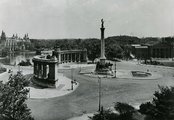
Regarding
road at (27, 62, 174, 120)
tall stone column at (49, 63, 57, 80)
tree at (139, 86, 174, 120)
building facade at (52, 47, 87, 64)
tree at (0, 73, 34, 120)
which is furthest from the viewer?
building facade at (52, 47, 87, 64)

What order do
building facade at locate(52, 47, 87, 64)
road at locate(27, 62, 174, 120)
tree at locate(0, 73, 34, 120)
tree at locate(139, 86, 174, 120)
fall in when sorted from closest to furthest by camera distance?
1. tree at locate(0, 73, 34, 120)
2. tree at locate(139, 86, 174, 120)
3. road at locate(27, 62, 174, 120)
4. building facade at locate(52, 47, 87, 64)

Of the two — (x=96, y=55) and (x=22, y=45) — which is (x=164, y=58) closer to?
(x=96, y=55)

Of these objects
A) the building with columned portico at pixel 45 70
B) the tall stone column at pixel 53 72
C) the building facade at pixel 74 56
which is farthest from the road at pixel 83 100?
the building facade at pixel 74 56

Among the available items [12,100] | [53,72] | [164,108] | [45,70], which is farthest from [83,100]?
[12,100]

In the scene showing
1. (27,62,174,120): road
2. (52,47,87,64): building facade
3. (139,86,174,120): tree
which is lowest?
(27,62,174,120): road

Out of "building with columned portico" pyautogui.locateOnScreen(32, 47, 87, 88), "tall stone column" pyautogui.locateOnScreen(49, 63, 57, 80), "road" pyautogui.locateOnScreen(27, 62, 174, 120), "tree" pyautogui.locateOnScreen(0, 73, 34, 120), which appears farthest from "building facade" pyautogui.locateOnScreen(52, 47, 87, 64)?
"tree" pyautogui.locateOnScreen(0, 73, 34, 120)

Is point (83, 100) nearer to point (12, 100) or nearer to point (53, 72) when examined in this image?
point (53, 72)

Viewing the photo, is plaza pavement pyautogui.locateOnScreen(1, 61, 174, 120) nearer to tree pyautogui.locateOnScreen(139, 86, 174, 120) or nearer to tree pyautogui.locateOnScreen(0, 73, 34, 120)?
tree pyautogui.locateOnScreen(139, 86, 174, 120)

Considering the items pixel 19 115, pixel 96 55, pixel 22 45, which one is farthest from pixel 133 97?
pixel 22 45

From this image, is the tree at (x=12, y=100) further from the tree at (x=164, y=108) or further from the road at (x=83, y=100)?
the tree at (x=164, y=108)
